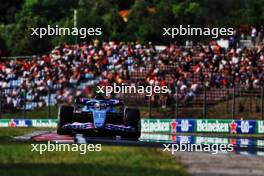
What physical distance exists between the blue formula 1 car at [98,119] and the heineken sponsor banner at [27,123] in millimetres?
12662

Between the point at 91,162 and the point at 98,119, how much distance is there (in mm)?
7518

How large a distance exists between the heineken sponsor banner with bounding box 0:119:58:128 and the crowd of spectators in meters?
0.89

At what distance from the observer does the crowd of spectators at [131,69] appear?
33.5m

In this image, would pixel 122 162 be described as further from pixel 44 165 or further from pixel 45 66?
pixel 45 66

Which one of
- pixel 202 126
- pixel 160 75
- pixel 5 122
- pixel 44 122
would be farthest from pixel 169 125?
pixel 5 122

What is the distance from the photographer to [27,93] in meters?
36.5

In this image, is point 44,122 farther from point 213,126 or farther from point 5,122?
point 213,126

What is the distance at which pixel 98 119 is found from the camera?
69.7 ft

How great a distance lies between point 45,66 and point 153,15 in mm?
30249

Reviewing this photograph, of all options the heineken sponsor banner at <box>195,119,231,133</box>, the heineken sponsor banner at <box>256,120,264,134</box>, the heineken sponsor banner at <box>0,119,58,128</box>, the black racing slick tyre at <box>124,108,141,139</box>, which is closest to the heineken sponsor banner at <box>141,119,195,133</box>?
the heineken sponsor banner at <box>195,119,231,133</box>

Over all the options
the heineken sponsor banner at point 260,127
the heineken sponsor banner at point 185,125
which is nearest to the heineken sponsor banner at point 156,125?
the heineken sponsor banner at point 185,125

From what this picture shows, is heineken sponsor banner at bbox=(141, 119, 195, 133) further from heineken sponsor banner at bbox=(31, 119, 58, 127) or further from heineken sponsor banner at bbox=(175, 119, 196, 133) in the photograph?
heineken sponsor banner at bbox=(31, 119, 58, 127)

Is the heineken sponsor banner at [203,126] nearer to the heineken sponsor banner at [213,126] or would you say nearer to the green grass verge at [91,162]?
the heineken sponsor banner at [213,126]

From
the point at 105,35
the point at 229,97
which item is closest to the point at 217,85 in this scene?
the point at 229,97
